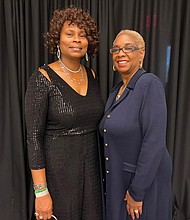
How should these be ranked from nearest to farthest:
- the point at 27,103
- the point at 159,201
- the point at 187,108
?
the point at 27,103 → the point at 159,201 → the point at 187,108

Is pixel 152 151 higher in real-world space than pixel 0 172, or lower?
higher

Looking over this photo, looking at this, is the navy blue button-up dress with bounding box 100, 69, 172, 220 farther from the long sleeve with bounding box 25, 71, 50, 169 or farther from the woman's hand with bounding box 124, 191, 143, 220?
the long sleeve with bounding box 25, 71, 50, 169

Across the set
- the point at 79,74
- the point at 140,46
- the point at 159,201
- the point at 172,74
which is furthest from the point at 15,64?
the point at 159,201

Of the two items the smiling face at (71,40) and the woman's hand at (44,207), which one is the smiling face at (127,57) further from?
the woman's hand at (44,207)

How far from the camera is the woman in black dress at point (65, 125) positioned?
1.50 metres

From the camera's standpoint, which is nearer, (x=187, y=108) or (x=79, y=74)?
(x=79, y=74)

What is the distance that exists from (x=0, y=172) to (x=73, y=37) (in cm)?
143

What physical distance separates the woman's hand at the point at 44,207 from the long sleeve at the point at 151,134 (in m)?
0.50

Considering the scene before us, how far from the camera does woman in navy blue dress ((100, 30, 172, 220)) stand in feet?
4.49

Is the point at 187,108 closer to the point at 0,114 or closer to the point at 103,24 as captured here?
the point at 103,24

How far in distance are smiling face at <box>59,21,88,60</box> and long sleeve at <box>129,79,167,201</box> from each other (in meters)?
0.47

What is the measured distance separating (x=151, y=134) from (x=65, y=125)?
0.49m

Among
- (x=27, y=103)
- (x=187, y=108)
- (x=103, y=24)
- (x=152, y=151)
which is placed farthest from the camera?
(x=187, y=108)

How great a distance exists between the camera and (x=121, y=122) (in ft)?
4.77
